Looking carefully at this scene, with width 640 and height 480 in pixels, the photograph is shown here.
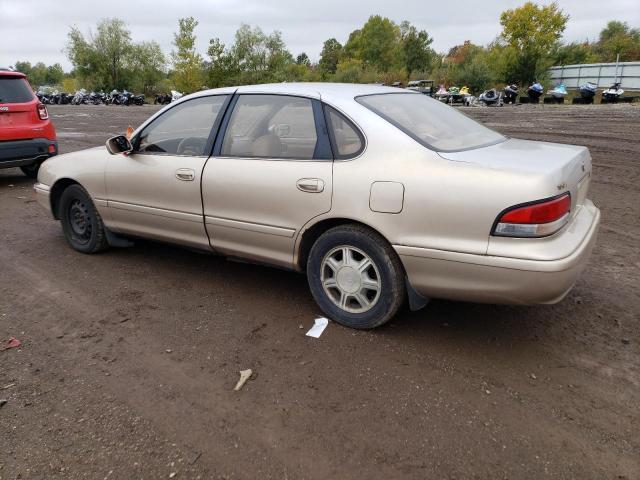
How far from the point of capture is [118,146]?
440 cm

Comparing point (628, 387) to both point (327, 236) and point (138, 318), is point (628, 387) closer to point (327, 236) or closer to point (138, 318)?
point (327, 236)

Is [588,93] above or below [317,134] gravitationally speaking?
above

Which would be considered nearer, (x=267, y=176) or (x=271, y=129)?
(x=267, y=176)

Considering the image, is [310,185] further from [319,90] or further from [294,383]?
[294,383]

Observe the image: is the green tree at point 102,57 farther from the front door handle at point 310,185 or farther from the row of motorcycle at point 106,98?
the front door handle at point 310,185

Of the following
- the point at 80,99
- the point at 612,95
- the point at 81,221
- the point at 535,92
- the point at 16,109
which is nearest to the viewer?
the point at 81,221

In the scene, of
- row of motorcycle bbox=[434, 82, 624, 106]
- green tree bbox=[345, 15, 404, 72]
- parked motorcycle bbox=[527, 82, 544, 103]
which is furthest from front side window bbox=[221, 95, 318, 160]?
green tree bbox=[345, 15, 404, 72]

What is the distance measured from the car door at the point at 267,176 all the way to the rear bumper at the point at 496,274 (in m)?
0.73

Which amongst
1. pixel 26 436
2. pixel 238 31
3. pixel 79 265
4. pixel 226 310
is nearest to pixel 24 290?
pixel 79 265

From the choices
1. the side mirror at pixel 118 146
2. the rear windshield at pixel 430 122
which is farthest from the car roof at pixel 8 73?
the rear windshield at pixel 430 122

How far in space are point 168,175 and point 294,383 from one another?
81.8 inches

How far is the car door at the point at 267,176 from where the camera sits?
3432mm

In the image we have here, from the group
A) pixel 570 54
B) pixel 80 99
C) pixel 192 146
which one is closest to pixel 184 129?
pixel 192 146

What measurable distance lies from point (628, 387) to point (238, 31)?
211 feet
